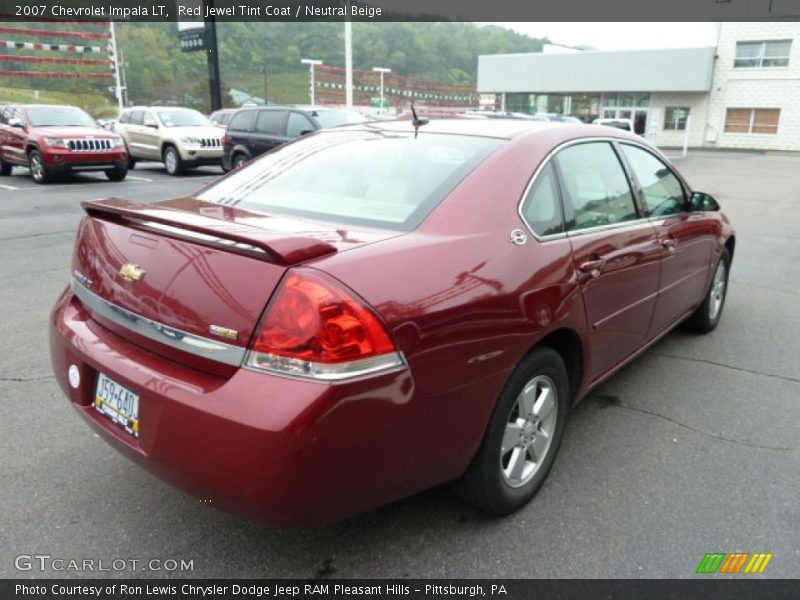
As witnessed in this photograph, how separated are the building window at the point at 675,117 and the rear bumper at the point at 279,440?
42.1 metres

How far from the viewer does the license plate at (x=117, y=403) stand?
219 centimetres

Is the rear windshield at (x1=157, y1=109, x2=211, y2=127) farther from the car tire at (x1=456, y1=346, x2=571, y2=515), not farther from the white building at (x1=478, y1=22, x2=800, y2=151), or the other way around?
the white building at (x1=478, y1=22, x2=800, y2=151)

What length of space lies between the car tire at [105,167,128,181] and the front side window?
1308cm

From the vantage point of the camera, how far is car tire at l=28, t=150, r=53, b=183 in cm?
1355

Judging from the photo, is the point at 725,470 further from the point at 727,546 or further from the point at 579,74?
the point at 579,74

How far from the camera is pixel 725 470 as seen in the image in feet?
10.0

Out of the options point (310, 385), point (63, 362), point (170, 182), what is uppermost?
point (310, 385)

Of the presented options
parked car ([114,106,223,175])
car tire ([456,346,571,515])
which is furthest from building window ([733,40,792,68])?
car tire ([456,346,571,515])

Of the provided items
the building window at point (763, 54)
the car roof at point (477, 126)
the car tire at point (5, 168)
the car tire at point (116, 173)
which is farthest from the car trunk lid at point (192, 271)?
the building window at point (763, 54)

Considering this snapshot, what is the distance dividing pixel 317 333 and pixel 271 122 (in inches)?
553

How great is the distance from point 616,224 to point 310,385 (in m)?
2.04

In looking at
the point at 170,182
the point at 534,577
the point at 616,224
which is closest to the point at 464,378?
the point at 534,577

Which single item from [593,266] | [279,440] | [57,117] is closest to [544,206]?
[593,266]

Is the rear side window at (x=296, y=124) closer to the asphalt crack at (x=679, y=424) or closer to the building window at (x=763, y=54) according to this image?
the asphalt crack at (x=679, y=424)
